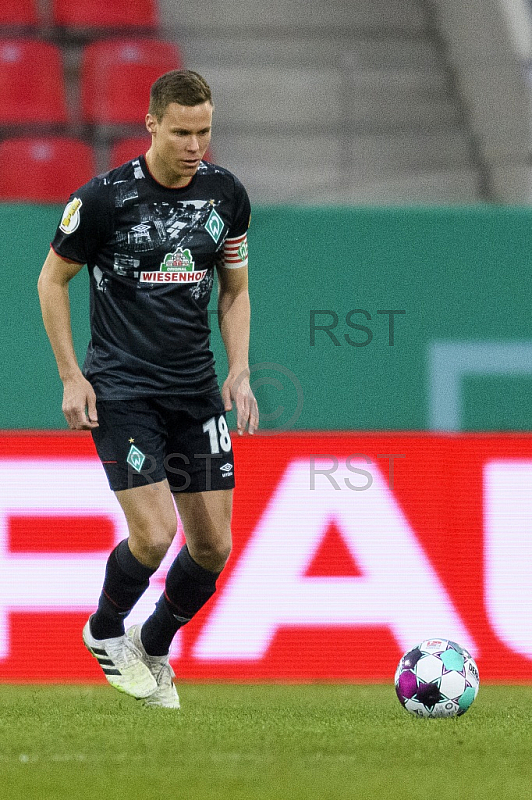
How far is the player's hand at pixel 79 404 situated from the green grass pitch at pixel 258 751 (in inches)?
36.6

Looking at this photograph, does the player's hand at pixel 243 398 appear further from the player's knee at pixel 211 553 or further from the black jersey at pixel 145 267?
the player's knee at pixel 211 553

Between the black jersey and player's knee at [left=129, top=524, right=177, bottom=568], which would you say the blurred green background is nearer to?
the black jersey

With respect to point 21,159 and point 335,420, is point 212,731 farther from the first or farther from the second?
point 21,159

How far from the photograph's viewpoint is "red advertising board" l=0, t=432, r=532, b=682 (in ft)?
17.8

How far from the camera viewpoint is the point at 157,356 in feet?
13.3

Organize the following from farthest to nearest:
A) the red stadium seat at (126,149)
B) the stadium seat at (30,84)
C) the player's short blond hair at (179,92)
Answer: the stadium seat at (30,84)
the red stadium seat at (126,149)
the player's short blond hair at (179,92)

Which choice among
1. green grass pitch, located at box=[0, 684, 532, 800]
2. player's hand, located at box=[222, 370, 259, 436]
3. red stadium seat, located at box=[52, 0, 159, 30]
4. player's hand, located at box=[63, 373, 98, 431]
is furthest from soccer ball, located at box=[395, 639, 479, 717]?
red stadium seat, located at box=[52, 0, 159, 30]

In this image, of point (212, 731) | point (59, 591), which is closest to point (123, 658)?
point (212, 731)

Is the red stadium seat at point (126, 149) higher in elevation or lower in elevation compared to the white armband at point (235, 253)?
higher

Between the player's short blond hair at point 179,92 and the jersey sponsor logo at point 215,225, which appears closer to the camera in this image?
the player's short blond hair at point 179,92

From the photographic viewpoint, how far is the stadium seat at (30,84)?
6.09m

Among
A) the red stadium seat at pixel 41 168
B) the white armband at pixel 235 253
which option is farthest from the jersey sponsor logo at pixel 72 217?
the red stadium seat at pixel 41 168

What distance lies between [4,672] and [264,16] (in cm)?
342

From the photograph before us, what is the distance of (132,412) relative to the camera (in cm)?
402
